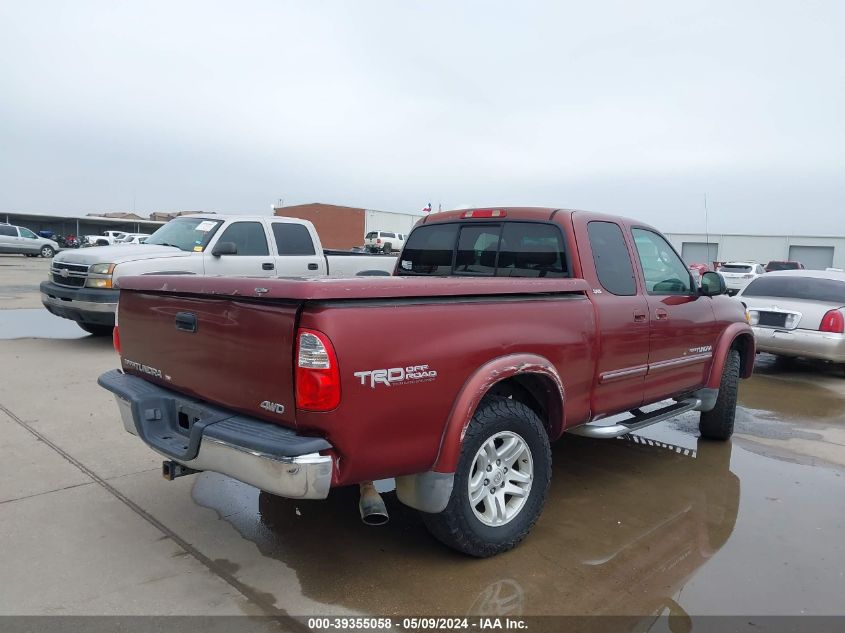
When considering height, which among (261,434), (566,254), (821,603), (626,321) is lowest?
(821,603)

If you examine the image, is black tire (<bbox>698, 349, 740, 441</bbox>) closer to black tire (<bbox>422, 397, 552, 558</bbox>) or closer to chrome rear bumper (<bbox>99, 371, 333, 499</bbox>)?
black tire (<bbox>422, 397, 552, 558</bbox>)

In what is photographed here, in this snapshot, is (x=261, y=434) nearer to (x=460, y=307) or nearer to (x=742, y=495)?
(x=460, y=307)

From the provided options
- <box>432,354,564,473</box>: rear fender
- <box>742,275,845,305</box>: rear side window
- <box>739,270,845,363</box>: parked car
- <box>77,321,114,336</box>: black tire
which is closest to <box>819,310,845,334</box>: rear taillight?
<box>739,270,845,363</box>: parked car

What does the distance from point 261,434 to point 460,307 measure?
1.10 meters

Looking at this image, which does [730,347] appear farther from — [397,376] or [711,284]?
[397,376]

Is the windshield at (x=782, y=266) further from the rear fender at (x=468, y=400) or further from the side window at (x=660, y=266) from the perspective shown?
the rear fender at (x=468, y=400)

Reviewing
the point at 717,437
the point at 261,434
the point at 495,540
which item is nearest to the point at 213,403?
the point at 261,434

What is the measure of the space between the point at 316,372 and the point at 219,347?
0.70 m

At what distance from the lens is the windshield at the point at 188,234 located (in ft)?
28.6

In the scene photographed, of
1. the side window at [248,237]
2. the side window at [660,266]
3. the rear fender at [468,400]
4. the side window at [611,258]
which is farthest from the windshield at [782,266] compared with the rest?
the rear fender at [468,400]

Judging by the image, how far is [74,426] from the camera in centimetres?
521

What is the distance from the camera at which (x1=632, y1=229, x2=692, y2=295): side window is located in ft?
15.3

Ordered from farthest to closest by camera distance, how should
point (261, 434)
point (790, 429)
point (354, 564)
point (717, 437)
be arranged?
point (790, 429), point (717, 437), point (354, 564), point (261, 434)

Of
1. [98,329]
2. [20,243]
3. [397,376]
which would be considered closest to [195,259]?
[98,329]
